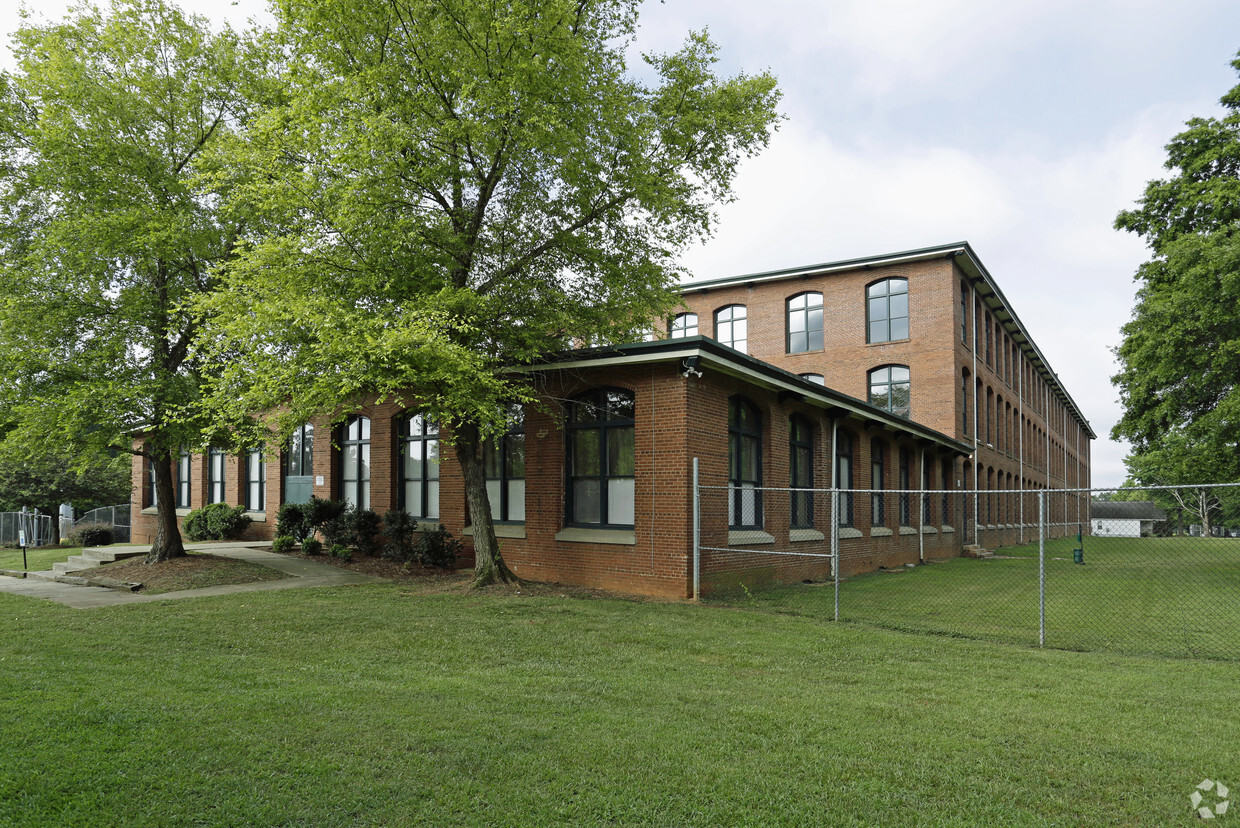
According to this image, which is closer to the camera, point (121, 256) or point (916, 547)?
point (121, 256)

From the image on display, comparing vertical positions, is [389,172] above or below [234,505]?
above

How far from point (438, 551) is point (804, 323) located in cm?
2234

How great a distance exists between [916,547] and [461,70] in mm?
19575

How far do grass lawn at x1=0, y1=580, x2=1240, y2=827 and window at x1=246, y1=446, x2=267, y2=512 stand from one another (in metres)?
14.2

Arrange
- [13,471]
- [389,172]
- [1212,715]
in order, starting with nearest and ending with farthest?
1. [1212,715]
2. [389,172]
3. [13,471]

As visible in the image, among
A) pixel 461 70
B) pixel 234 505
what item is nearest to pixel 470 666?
pixel 461 70

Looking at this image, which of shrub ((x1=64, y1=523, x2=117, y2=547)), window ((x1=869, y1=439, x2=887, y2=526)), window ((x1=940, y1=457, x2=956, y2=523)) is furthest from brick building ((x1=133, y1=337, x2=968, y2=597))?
shrub ((x1=64, y1=523, x2=117, y2=547))

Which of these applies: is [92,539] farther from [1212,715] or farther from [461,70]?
[1212,715]

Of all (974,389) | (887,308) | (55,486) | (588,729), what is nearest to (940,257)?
(887,308)

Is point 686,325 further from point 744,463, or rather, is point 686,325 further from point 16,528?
point 16,528

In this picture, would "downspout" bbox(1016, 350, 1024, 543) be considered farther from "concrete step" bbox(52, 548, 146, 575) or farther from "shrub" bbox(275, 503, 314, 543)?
"concrete step" bbox(52, 548, 146, 575)

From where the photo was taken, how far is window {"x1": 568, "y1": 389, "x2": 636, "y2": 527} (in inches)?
Result: 568

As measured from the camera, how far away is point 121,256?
1545 centimetres

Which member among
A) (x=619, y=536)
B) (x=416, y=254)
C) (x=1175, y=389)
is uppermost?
(x=416, y=254)
